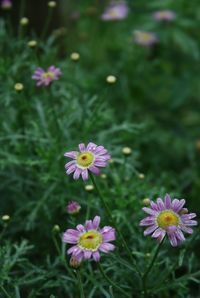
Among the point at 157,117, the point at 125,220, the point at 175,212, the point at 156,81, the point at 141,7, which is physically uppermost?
the point at 141,7

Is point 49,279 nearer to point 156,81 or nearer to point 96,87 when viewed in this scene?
point 96,87

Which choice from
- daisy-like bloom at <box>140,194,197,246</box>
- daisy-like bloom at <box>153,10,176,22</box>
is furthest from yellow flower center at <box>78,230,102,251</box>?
daisy-like bloom at <box>153,10,176,22</box>

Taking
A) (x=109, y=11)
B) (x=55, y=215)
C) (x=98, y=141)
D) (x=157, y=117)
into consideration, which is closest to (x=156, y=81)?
(x=157, y=117)

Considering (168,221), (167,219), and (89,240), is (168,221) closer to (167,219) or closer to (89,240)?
(167,219)

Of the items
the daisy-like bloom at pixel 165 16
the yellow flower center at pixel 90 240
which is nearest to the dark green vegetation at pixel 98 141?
A: the daisy-like bloom at pixel 165 16

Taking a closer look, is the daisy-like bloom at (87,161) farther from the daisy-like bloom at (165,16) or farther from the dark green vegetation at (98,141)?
the daisy-like bloom at (165,16)

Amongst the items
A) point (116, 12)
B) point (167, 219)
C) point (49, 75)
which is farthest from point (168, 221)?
point (116, 12)
